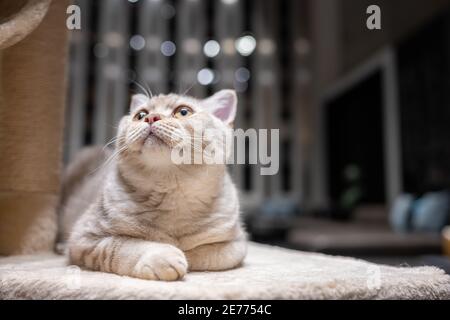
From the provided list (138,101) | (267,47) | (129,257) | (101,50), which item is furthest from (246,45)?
(101,50)

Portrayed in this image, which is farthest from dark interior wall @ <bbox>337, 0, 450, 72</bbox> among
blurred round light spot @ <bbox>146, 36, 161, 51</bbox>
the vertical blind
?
blurred round light spot @ <bbox>146, 36, 161, 51</bbox>

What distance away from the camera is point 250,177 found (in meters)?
6.11

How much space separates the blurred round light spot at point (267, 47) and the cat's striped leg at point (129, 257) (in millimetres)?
6096

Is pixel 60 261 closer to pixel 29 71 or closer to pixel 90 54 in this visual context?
pixel 29 71

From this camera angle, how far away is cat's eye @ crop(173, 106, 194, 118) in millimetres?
1023

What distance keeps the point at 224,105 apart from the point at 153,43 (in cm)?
590

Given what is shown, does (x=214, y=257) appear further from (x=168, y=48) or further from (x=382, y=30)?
(x=168, y=48)

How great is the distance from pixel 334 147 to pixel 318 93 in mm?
1054

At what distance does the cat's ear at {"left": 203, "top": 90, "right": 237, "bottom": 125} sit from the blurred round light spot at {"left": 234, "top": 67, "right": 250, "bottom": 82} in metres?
5.33

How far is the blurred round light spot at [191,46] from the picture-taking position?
20.4 ft

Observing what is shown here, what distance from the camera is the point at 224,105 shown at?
114 cm

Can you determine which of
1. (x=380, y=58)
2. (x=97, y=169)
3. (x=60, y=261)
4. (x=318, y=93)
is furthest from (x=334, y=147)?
(x=60, y=261)

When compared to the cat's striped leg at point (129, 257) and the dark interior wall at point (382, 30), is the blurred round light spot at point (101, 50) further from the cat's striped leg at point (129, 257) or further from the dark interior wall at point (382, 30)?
the cat's striped leg at point (129, 257)

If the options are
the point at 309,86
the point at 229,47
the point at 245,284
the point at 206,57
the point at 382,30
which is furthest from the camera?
the point at 309,86
